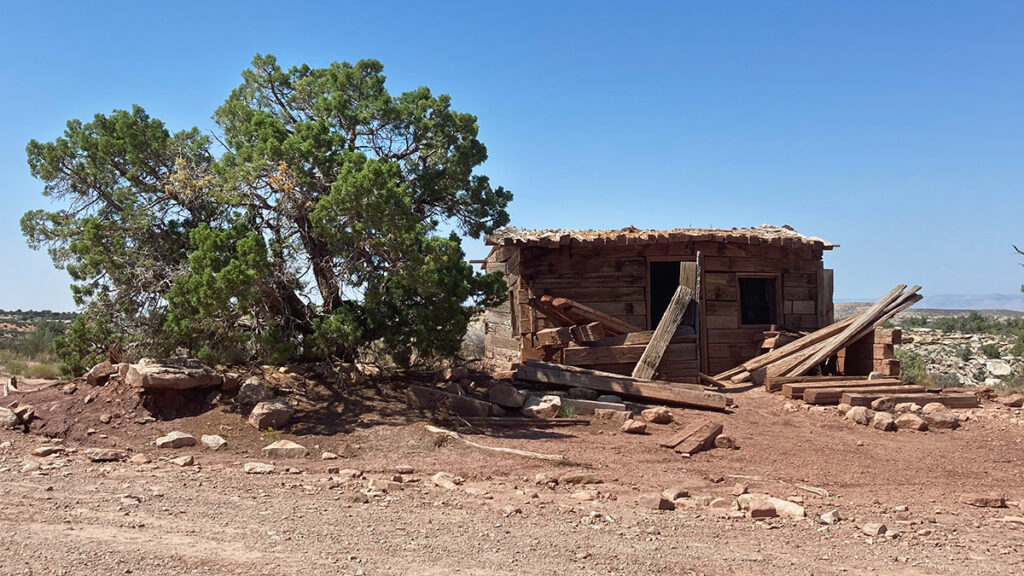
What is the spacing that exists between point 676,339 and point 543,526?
290 inches

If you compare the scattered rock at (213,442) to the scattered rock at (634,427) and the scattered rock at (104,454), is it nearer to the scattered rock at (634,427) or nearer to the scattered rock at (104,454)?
the scattered rock at (104,454)

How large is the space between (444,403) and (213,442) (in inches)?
106

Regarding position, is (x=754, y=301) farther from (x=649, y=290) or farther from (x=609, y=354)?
(x=609, y=354)

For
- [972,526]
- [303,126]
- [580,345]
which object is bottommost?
[972,526]

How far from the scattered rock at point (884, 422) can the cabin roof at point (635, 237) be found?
4837mm

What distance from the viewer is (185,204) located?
9984mm

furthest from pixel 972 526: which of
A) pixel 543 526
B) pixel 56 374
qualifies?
pixel 56 374

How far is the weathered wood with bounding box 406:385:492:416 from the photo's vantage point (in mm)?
9078

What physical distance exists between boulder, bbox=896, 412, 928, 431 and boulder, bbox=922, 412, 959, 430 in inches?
7.4

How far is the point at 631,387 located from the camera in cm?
1053

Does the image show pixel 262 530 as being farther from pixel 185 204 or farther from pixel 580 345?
pixel 580 345

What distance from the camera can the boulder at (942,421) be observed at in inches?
385

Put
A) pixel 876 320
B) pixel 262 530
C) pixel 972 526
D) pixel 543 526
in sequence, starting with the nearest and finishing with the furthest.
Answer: pixel 262 530
pixel 543 526
pixel 972 526
pixel 876 320

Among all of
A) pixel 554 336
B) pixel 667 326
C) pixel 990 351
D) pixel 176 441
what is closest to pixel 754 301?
pixel 667 326
